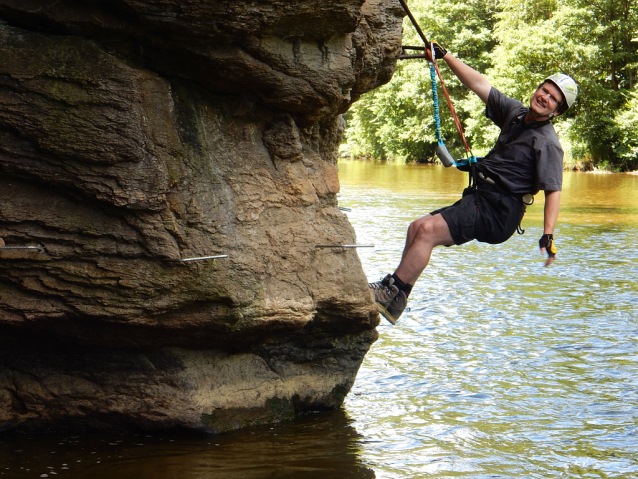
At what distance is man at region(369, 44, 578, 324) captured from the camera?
676cm

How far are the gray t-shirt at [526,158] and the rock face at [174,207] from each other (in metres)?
1.25

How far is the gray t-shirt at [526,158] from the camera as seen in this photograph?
670 cm

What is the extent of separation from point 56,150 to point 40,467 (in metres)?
→ 2.24

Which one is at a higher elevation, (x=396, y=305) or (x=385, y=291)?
(x=385, y=291)

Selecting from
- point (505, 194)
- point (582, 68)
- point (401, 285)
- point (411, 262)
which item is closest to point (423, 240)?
point (411, 262)

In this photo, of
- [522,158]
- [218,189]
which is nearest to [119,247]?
[218,189]

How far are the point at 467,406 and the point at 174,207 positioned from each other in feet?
11.6

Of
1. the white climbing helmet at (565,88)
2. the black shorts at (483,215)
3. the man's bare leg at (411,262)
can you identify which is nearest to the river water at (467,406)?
the man's bare leg at (411,262)

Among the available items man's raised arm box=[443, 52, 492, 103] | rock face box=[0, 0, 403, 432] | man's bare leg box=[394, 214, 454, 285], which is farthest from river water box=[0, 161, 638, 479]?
man's raised arm box=[443, 52, 492, 103]

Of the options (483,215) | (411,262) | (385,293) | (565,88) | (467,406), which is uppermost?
(565,88)

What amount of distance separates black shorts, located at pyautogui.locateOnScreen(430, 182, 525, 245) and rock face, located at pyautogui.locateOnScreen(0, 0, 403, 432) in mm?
895

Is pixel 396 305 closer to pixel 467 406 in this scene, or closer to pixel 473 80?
pixel 467 406

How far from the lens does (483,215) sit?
22.5 ft

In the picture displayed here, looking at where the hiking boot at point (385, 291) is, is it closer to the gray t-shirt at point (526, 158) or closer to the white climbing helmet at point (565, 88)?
the gray t-shirt at point (526, 158)
